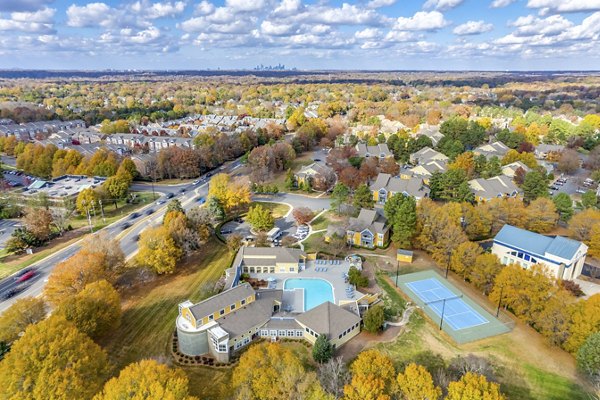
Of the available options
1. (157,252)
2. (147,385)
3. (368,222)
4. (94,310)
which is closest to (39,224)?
(157,252)

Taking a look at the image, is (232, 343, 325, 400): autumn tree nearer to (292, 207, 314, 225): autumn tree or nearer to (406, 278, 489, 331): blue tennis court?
(406, 278, 489, 331): blue tennis court

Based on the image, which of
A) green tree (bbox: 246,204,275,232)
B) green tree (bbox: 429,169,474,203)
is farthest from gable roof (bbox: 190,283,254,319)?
green tree (bbox: 429,169,474,203)

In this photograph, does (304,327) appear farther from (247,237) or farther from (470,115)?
(470,115)

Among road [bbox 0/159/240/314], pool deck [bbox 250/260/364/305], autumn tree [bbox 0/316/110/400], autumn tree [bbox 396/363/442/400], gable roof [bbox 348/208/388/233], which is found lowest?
pool deck [bbox 250/260/364/305]

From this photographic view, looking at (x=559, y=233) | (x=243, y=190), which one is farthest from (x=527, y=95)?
(x=243, y=190)

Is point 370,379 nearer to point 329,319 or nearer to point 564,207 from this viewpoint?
point 329,319

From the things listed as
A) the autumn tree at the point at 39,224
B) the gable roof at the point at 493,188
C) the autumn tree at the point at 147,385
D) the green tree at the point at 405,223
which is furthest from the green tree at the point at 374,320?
the autumn tree at the point at 39,224
